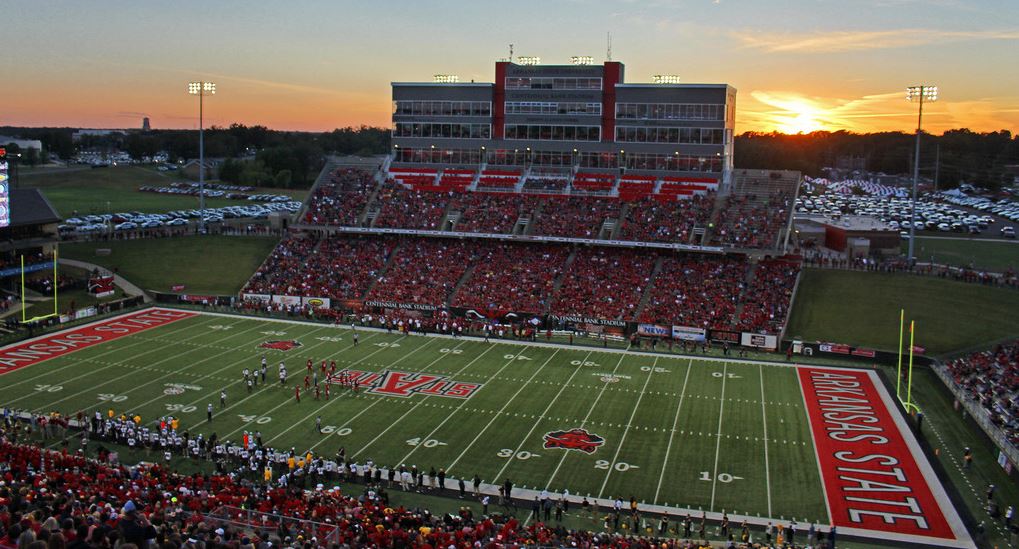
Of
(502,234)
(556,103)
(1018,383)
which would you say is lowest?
(1018,383)

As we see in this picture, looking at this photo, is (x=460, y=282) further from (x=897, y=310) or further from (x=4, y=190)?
(x=897, y=310)

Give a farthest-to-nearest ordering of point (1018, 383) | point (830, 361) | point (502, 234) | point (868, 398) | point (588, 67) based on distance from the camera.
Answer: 1. point (588, 67)
2. point (502, 234)
3. point (830, 361)
4. point (868, 398)
5. point (1018, 383)

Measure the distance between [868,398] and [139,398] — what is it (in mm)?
28703

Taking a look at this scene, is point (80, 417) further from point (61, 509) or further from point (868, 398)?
point (868, 398)

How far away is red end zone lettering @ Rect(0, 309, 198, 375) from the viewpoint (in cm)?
3578

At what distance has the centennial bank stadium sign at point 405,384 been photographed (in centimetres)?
3225

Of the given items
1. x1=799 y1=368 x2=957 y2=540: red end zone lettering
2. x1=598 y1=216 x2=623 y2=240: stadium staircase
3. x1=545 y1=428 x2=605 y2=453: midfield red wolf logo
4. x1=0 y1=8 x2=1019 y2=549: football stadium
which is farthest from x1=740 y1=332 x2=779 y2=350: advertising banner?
x1=545 y1=428 x2=605 y2=453: midfield red wolf logo

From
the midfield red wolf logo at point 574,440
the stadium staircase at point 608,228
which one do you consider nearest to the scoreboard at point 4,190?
the midfield red wolf logo at point 574,440

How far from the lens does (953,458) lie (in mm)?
26391

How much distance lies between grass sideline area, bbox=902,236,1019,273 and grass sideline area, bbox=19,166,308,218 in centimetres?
7127

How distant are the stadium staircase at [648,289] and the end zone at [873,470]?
1135cm

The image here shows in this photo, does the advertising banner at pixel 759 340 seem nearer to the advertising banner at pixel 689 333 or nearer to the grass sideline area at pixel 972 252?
the advertising banner at pixel 689 333

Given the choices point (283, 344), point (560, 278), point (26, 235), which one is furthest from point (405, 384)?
point (26, 235)

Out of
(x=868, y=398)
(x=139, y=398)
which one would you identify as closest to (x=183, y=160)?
(x=139, y=398)
